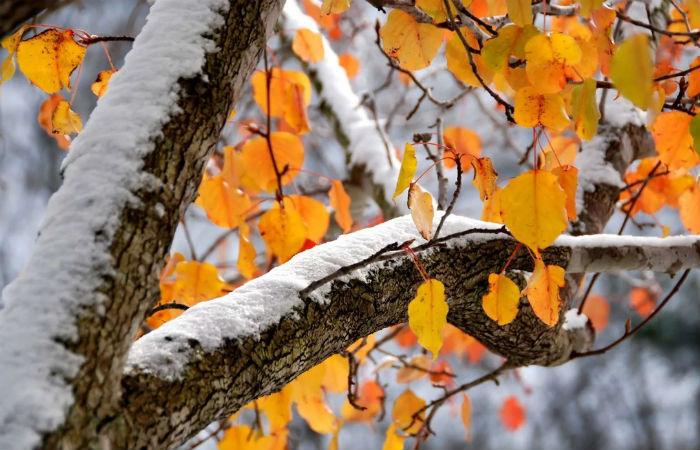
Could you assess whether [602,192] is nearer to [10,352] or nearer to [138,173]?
[138,173]

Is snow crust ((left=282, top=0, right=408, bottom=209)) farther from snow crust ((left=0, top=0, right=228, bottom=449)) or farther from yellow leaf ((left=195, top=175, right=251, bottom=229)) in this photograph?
snow crust ((left=0, top=0, right=228, bottom=449))

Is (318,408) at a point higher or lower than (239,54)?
lower

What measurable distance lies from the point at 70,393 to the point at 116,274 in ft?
0.37

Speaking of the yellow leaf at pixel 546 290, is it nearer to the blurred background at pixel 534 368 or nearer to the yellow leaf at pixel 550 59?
the yellow leaf at pixel 550 59

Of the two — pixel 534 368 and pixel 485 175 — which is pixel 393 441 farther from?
pixel 534 368

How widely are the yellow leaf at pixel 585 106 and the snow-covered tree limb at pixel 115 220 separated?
15.1 inches

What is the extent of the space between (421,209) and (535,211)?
5.5 inches

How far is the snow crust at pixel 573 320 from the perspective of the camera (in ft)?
4.04

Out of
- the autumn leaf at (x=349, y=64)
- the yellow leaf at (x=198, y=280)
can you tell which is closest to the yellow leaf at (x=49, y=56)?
the yellow leaf at (x=198, y=280)

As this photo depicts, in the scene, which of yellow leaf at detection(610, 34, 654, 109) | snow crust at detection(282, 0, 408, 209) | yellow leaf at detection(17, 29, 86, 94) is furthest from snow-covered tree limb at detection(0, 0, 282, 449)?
snow crust at detection(282, 0, 408, 209)

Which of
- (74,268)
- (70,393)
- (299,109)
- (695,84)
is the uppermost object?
(299,109)

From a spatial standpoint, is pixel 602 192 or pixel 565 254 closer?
pixel 565 254

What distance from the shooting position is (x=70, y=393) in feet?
1.72

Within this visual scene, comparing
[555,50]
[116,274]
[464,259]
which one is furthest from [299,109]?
[116,274]
